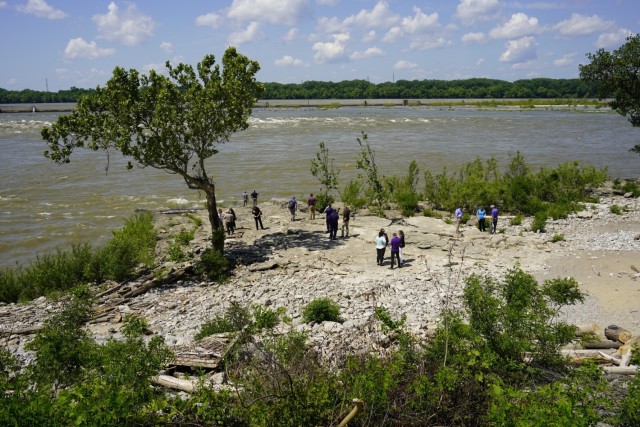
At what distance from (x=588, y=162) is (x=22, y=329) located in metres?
41.8

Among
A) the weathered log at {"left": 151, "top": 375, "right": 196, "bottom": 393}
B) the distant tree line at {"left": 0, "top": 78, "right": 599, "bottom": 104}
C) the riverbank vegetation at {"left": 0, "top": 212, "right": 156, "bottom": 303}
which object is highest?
the distant tree line at {"left": 0, "top": 78, "right": 599, "bottom": 104}

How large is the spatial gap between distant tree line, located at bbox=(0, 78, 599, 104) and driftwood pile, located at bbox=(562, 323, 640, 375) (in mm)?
161386

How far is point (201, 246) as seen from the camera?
19359 millimetres

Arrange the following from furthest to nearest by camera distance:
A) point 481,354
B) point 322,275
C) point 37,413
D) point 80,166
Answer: point 80,166, point 322,275, point 481,354, point 37,413

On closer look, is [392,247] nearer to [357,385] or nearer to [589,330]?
[589,330]

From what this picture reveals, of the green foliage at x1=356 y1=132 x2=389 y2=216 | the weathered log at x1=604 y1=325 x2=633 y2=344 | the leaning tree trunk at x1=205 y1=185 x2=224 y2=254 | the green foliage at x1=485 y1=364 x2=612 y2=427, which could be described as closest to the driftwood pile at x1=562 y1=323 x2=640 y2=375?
the weathered log at x1=604 y1=325 x2=633 y2=344

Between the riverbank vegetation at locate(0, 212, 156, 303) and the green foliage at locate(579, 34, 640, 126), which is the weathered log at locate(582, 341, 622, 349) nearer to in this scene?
the riverbank vegetation at locate(0, 212, 156, 303)

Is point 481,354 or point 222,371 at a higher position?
point 481,354

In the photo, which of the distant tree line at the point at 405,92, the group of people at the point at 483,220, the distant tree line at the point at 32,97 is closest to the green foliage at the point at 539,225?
the group of people at the point at 483,220

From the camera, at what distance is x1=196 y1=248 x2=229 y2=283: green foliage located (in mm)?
16141

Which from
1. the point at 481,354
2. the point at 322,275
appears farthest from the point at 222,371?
the point at 322,275

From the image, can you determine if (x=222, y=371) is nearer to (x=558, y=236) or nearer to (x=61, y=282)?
(x=61, y=282)

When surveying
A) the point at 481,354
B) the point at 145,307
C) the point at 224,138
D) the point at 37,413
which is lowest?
the point at 145,307

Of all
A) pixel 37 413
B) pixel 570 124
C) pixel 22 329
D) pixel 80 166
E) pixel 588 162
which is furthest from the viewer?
pixel 570 124
